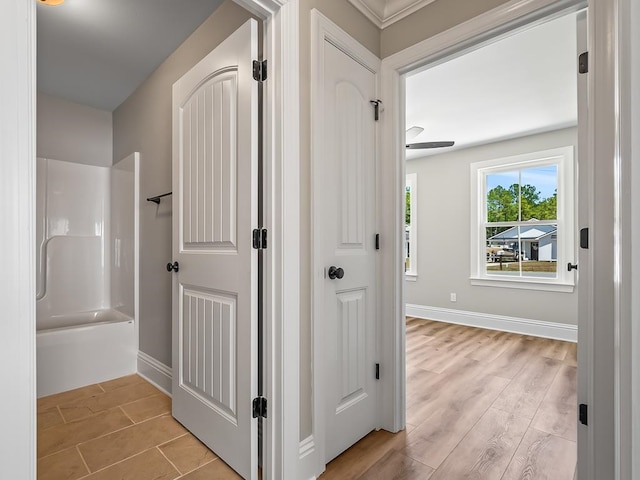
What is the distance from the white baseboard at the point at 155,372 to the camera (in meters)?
2.42

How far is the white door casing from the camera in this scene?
1.57 metres

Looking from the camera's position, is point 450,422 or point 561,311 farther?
point 561,311

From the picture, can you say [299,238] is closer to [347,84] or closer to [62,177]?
[347,84]

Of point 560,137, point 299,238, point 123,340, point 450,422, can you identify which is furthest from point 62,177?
point 560,137

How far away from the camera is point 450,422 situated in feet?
6.62

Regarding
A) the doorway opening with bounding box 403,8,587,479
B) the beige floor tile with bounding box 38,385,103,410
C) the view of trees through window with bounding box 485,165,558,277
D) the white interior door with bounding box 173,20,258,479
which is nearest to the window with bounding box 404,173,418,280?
the doorway opening with bounding box 403,8,587,479

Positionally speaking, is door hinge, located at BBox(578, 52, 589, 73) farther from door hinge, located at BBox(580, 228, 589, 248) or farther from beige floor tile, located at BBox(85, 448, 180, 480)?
beige floor tile, located at BBox(85, 448, 180, 480)

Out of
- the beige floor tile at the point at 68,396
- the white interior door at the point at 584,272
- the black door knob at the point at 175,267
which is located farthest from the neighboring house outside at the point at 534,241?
the beige floor tile at the point at 68,396

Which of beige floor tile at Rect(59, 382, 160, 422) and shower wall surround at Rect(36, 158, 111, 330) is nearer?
beige floor tile at Rect(59, 382, 160, 422)

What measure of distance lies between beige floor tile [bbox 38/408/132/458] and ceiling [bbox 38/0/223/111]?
252cm

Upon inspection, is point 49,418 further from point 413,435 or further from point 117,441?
point 413,435

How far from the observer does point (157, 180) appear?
2.55m

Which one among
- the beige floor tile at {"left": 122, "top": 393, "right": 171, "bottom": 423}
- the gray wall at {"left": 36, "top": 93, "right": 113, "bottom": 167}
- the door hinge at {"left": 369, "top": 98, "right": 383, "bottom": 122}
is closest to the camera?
the door hinge at {"left": 369, "top": 98, "right": 383, "bottom": 122}

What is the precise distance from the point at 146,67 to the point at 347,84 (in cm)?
189
